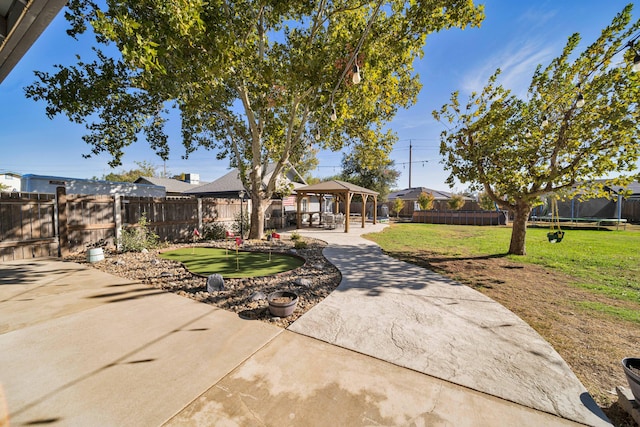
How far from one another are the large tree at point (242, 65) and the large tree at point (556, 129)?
2601 mm

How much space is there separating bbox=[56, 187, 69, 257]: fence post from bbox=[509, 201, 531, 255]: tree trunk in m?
14.0

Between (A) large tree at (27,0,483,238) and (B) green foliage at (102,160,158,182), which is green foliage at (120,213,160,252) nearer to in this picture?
(A) large tree at (27,0,483,238)

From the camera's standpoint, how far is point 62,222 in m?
7.23

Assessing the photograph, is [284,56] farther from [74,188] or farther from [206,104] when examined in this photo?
[74,188]

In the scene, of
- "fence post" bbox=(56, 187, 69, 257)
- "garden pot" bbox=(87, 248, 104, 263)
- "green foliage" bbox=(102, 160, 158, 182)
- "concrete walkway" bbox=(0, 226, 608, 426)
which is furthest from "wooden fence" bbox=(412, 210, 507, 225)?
"green foliage" bbox=(102, 160, 158, 182)

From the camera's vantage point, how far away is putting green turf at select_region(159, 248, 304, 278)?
5867 mm

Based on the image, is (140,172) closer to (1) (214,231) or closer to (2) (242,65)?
(1) (214,231)

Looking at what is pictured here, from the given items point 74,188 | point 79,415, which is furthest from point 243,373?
point 74,188

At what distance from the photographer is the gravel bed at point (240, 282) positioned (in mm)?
3990

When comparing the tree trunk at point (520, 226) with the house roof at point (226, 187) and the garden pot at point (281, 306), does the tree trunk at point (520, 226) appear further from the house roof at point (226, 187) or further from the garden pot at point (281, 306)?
the house roof at point (226, 187)

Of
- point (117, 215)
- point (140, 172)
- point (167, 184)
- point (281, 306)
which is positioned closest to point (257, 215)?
point (117, 215)

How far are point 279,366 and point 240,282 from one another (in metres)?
2.80

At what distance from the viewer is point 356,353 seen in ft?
9.22

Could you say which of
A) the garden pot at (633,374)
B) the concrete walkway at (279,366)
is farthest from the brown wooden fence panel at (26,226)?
the garden pot at (633,374)
